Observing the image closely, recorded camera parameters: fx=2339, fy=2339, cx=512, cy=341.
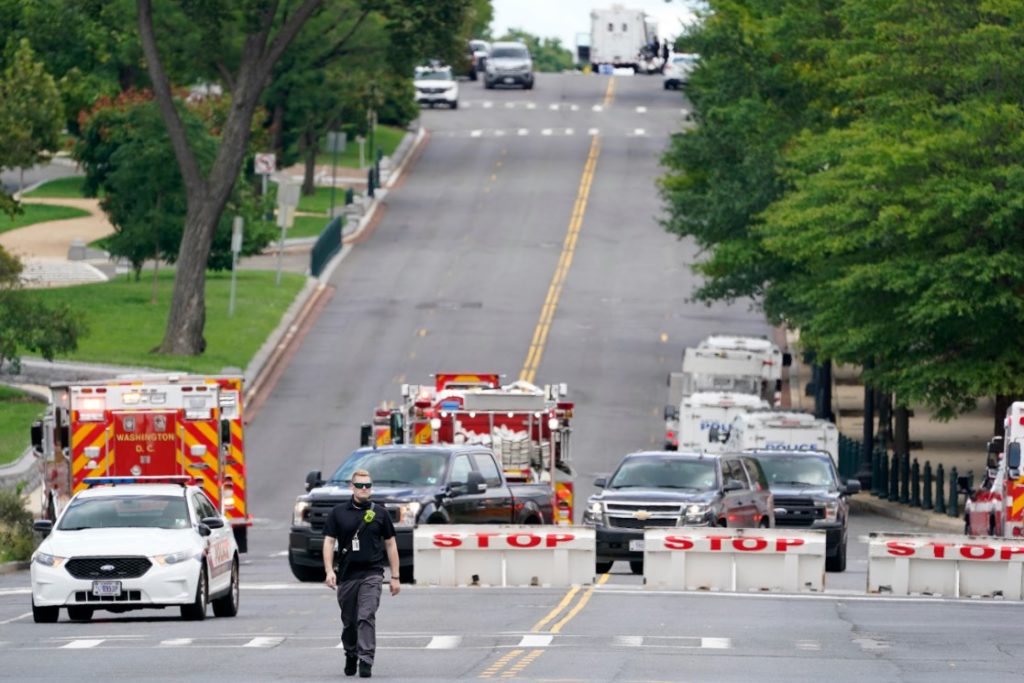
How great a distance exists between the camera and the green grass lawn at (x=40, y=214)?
8356 centimetres

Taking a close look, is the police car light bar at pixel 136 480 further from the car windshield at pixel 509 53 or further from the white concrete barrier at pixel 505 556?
the car windshield at pixel 509 53

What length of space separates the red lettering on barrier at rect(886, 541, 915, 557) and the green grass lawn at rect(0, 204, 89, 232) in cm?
5836

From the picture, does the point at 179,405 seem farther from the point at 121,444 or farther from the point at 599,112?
the point at 599,112

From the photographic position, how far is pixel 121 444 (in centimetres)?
3491

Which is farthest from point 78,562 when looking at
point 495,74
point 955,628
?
point 495,74

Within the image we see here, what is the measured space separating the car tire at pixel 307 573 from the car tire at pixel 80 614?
5364 millimetres

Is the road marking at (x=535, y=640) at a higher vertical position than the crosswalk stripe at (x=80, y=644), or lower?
higher

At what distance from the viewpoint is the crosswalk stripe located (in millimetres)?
21478

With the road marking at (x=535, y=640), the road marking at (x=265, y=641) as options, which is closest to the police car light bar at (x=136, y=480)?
the road marking at (x=265, y=641)

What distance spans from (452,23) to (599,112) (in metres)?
53.5

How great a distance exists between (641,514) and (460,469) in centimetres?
254

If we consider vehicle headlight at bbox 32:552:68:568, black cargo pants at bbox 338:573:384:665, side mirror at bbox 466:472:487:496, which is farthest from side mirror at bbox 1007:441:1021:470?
black cargo pants at bbox 338:573:384:665

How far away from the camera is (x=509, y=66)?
410ft

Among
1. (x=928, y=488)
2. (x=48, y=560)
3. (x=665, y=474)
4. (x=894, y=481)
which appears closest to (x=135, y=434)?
(x=665, y=474)
